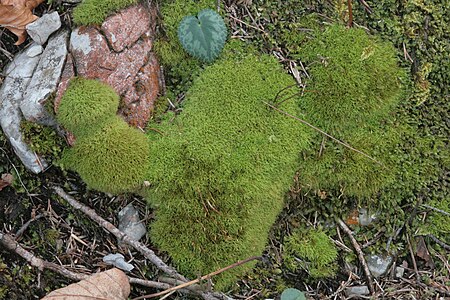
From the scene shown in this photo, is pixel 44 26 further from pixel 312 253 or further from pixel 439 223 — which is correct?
pixel 439 223

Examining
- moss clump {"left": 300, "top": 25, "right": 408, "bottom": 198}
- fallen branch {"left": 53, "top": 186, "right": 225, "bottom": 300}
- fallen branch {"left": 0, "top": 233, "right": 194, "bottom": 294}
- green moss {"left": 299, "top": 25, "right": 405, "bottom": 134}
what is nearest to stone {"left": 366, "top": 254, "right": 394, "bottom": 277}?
moss clump {"left": 300, "top": 25, "right": 408, "bottom": 198}

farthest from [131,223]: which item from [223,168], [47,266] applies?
[223,168]

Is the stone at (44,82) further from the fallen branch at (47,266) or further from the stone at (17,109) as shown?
the fallen branch at (47,266)

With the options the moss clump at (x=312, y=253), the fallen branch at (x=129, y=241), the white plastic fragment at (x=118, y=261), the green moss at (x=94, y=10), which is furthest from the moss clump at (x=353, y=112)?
the green moss at (x=94, y=10)

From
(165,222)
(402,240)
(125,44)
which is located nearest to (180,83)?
(125,44)

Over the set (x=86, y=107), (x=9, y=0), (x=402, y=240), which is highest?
(x=9, y=0)

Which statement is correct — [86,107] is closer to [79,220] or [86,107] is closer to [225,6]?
[79,220]
